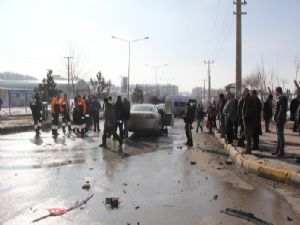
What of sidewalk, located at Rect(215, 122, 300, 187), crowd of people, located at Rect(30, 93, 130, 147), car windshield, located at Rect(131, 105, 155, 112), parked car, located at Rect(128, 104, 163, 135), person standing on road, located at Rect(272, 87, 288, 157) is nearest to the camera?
sidewalk, located at Rect(215, 122, 300, 187)

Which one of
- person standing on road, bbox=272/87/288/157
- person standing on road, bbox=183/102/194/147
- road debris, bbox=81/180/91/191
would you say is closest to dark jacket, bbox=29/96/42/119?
person standing on road, bbox=183/102/194/147

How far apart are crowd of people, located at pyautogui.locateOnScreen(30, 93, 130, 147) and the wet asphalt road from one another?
108 inches

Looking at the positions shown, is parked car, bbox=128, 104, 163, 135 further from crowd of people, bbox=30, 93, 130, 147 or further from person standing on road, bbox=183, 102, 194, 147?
person standing on road, bbox=183, 102, 194, 147

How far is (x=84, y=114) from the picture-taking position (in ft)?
65.5

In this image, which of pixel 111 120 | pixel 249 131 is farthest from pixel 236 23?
pixel 249 131

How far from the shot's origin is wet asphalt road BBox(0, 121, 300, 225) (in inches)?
259

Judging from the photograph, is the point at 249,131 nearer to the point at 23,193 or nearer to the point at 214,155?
the point at 214,155

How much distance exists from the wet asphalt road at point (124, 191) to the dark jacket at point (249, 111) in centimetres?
205

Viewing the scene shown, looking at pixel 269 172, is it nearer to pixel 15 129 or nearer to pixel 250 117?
pixel 250 117

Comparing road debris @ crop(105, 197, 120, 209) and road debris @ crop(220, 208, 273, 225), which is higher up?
road debris @ crop(105, 197, 120, 209)

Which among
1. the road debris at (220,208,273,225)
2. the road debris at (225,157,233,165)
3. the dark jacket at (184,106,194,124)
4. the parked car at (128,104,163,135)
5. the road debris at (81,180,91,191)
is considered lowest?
the road debris at (225,157,233,165)

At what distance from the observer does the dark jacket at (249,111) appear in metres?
12.3

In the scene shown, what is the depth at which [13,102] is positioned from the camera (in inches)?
2176

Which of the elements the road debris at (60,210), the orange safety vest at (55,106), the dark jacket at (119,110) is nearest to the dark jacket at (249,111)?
the dark jacket at (119,110)
